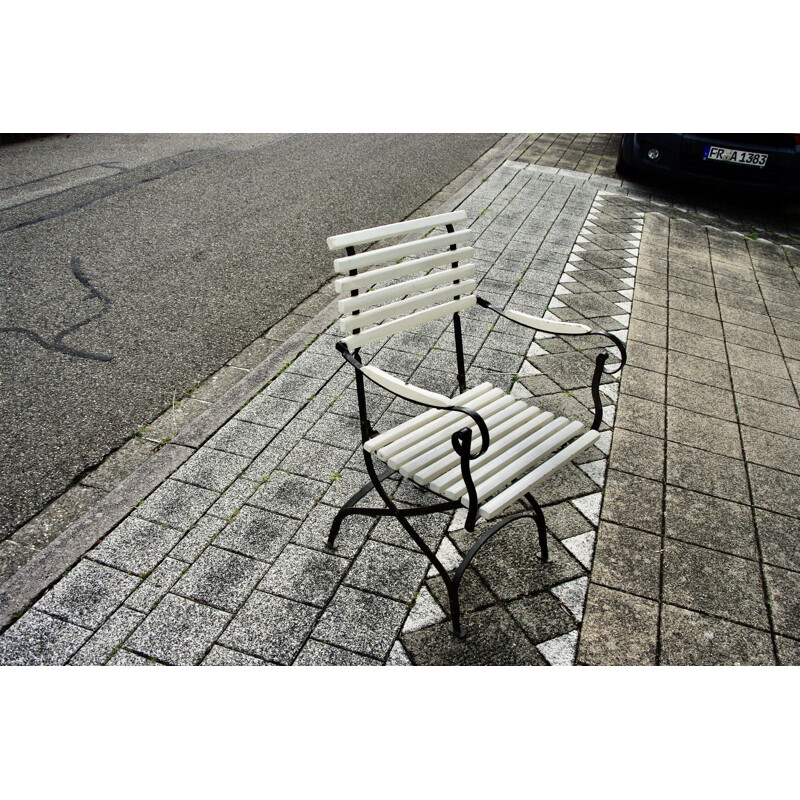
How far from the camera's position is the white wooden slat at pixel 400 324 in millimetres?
2512

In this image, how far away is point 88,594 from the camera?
2578mm

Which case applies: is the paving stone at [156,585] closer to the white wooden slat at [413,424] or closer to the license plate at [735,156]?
the white wooden slat at [413,424]

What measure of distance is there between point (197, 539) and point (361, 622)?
848mm

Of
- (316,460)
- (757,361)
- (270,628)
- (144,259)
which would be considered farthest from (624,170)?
(270,628)

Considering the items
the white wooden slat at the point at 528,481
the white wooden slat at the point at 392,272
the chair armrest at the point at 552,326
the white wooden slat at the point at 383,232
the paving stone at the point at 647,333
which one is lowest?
the paving stone at the point at 647,333

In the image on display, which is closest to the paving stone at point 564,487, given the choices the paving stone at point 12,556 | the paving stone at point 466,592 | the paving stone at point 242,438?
the paving stone at point 466,592

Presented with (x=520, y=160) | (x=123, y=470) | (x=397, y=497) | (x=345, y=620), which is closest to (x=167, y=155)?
(x=520, y=160)

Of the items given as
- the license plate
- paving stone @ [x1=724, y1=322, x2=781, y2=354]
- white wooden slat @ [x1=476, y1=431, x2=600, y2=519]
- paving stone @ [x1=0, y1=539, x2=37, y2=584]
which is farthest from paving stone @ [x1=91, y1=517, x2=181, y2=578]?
the license plate

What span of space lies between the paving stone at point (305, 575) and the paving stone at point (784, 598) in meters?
1.77

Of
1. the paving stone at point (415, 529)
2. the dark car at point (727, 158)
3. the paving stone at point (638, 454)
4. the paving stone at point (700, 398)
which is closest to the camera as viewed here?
the paving stone at point (415, 529)

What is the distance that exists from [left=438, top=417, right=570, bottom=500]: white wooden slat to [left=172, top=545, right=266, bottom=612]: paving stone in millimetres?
885

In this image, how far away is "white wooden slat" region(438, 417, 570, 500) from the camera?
7.79ft

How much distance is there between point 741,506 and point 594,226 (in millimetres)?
4152

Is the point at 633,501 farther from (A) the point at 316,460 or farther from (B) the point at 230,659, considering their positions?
(B) the point at 230,659
